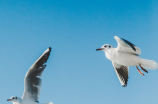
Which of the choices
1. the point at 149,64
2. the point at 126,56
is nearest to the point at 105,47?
the point at 126,56

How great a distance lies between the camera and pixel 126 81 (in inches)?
476

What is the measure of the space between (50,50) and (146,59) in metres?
3.22

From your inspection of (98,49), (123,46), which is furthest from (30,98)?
(123,46)

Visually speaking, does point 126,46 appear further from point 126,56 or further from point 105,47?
point 105,47

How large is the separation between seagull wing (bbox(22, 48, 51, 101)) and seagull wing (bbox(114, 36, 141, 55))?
2594 mm

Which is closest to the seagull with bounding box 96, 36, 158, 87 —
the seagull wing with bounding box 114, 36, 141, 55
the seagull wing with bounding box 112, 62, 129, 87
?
the seagull wing with bounding box 114, 36, 141, 55

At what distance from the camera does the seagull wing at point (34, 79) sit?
11.4 metres

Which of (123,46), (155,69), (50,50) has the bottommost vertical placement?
(155,69)

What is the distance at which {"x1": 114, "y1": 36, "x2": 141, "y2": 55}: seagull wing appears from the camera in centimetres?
999

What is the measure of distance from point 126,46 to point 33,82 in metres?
3.30

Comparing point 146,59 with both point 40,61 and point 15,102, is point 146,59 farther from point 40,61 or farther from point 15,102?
point 15,102

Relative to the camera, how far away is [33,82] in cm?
1140

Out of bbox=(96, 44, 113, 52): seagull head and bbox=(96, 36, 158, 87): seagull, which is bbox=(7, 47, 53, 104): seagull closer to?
bbox=(96, 44, 113, 52): seagull head

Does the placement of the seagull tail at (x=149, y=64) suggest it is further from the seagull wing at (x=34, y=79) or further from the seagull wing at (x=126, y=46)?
the seagull wing at (x=34, y=79)
